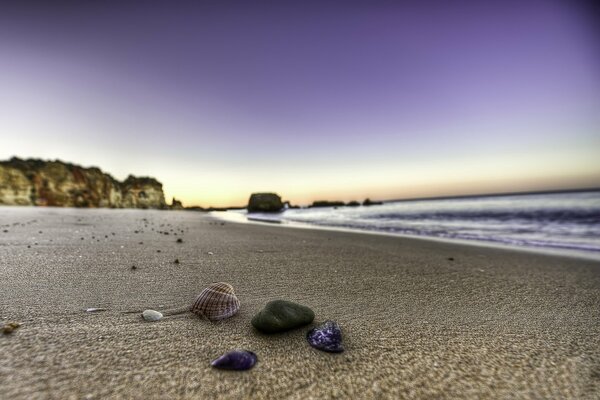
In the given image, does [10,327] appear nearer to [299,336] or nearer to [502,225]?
[299,336]

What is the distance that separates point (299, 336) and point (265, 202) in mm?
56452

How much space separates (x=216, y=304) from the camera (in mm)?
2119

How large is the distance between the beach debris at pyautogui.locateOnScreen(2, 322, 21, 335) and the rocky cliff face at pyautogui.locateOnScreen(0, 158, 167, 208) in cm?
5966

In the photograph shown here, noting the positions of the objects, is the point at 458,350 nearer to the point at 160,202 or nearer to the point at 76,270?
the point at 76,270

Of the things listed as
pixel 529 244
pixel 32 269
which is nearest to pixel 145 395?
pixel 32 269

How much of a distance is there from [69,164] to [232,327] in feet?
222

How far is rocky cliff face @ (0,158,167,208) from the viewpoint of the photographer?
42.4 m

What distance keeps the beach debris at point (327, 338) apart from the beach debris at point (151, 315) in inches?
46.4

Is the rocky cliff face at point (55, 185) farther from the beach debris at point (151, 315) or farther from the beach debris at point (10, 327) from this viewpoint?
the beach debris at point (151, 315)

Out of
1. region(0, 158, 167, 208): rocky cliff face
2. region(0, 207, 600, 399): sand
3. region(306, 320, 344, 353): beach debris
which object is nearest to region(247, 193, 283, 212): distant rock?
region(0, 158, 167, 208): rocky cliff face

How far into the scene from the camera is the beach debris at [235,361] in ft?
4.67

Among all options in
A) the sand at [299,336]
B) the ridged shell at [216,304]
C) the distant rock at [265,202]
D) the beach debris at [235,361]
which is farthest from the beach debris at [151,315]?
the distant rock at [265,202]

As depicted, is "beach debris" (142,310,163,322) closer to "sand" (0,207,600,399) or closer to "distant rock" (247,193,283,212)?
"sand" (0,207,600,399)

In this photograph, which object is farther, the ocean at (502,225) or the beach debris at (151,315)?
the ocean at (502,225)
